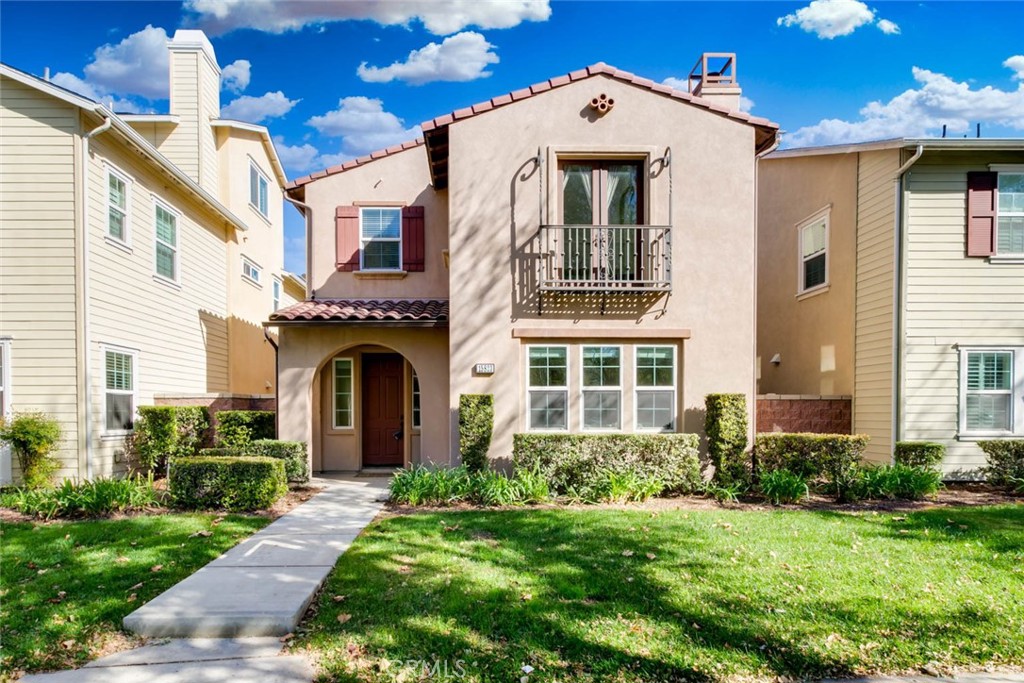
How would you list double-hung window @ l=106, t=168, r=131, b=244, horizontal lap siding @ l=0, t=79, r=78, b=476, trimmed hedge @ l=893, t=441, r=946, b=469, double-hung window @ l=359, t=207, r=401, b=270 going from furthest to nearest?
double-hung window @ l=359, t=207, r=401, b=270
double-hung window @ l=106, t=168, r=131, b=244
trimmed hedge @ l=893, t=441, r=946, b=469
horizontal lap siding @ l=0, t=79, r=78, b=476

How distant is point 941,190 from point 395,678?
12014 millimetres

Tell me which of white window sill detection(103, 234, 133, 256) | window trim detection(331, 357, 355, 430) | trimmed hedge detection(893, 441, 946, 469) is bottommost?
trimmed hedge detection(893, 441, 946, 469)

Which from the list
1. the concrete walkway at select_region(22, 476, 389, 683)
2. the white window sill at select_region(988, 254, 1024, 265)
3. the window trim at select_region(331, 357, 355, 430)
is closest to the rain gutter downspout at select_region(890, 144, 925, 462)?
the white window sill at select_region(988, 254, 1024, 265)

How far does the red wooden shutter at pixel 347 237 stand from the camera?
12.3 metres

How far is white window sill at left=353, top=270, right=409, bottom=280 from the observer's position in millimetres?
12219

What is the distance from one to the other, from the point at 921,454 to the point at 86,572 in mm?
11667

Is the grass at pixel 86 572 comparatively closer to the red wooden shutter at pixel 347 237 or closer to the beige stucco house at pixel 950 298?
the red wooden shutter at pixel 347 237

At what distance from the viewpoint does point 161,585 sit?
4992 millimetres

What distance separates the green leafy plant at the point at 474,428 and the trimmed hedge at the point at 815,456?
183 inches

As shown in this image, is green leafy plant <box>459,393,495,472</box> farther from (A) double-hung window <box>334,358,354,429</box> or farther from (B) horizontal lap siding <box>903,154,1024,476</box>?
(B) horizontal lap siding <box>903,154,1024,476</box>

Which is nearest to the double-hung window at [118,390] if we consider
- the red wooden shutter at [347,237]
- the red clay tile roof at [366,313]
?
the red clay tile roof at [366,313]

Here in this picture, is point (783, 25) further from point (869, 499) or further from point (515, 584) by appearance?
point (515, 584)

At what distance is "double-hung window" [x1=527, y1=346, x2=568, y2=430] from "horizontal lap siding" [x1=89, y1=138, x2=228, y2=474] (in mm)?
7484

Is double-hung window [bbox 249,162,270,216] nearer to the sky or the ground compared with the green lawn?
nearer to the sky
